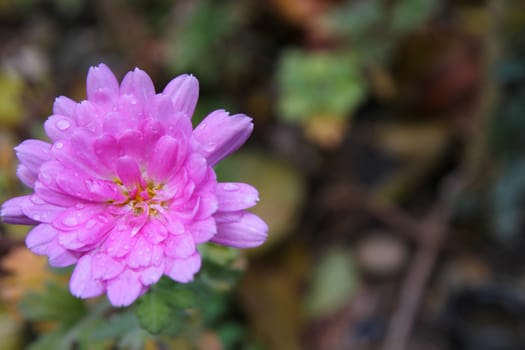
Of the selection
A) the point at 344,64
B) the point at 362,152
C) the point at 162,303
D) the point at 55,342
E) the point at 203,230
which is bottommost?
the point at 55,342

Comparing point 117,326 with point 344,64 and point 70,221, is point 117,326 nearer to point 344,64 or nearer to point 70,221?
point 70,221

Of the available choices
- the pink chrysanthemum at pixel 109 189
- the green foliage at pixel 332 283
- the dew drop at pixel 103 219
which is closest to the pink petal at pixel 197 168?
the pink chrysanthemum at pixel 109 189

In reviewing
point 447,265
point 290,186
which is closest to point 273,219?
point 290,186

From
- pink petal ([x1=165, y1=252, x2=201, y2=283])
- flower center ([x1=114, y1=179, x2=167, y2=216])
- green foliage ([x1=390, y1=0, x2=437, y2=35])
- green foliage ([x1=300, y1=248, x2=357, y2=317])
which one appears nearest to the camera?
pink petal ([x1=165, y1=252, x2=201, y2=283])

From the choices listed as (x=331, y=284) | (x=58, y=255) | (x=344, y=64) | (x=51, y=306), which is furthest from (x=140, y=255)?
(x=344, y=64)

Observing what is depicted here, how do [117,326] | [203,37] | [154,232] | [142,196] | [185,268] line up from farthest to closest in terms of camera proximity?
1. [203,37]
2. [117,326]
3. [142,196]
4. [154,232]
5. [185,268]

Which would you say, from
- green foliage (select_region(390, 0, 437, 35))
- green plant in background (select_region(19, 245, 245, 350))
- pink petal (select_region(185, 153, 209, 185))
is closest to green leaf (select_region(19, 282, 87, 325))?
green plant in background (select_region(19, 245, 245, 350))

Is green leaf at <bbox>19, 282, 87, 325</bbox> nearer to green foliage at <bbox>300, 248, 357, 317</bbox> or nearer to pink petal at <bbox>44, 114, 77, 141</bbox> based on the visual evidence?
pink petal at <bbox>44, 114, 77, 141</bbox>
